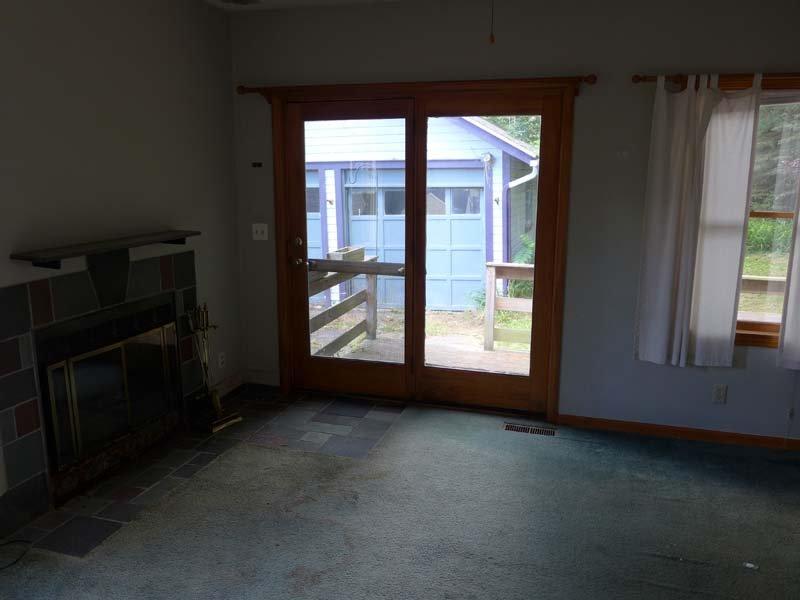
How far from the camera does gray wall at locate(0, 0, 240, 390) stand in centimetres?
256

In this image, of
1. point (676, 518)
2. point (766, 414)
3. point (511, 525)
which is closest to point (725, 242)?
point (766, 414)

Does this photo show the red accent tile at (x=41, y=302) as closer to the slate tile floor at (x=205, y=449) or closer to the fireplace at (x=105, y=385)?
the fireplace at (x=105, y=385)

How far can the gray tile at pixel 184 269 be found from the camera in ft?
11.9

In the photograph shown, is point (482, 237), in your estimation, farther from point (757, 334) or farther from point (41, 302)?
point (41, 302)

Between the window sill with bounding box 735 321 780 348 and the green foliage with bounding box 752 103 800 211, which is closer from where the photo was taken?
the green foliage with bounding box 752 103 800 211

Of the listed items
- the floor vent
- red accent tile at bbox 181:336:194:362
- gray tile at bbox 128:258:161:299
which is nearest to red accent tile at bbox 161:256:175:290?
gray tile at bbox 128:258:161:299

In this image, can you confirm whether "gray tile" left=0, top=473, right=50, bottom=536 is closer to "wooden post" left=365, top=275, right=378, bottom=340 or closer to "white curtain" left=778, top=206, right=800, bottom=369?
"wooden post" left=365, top=275, right=378, bottom=340

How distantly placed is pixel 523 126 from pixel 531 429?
188cm

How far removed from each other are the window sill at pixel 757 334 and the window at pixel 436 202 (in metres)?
1.89

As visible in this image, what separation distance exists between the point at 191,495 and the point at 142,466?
0.46m

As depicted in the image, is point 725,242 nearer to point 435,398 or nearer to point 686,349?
point 686,349

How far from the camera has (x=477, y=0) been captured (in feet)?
11.7

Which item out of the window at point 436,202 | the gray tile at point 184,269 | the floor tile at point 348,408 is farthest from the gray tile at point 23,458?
the window at point 436,202

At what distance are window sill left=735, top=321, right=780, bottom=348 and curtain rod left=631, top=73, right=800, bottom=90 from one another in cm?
131
